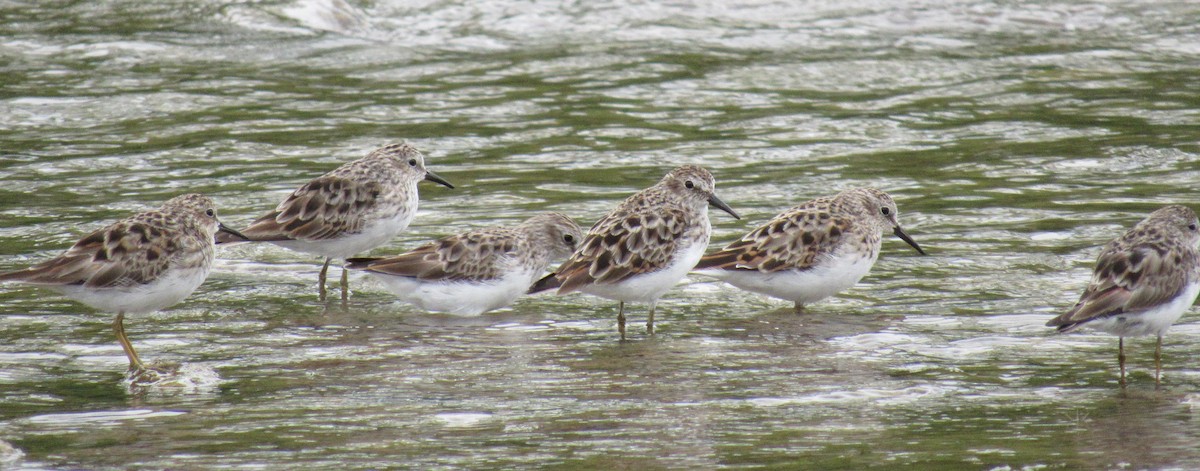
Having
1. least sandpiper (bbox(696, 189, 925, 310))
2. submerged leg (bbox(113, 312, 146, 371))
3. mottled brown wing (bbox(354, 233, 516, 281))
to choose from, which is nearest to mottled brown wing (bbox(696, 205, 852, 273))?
least sandpiper (bbox(696, 189, 925, 310))

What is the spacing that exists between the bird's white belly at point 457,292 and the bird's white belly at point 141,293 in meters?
1.59

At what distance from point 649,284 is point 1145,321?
3381mm

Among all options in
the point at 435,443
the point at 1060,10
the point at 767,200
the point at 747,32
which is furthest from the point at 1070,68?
the point at 435,443

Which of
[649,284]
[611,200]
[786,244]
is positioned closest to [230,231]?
[649,284]

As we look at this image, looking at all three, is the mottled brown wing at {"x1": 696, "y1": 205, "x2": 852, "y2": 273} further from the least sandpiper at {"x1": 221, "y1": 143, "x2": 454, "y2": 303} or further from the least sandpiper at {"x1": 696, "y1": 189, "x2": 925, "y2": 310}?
the least sandpiper at {"x1": 221, "y1": 143, "x2": 454, "y2": 303}

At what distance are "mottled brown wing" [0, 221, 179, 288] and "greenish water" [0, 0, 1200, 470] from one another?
575mm

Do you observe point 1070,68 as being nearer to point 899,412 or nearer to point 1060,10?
point 1060,10

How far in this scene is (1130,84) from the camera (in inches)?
800

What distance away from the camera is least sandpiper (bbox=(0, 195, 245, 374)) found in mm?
9961

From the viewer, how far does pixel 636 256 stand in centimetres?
1123

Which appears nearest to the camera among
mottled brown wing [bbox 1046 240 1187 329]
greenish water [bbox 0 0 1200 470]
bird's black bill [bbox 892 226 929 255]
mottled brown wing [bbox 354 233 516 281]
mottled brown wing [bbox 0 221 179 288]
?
greenish water [bbox 0 0 1200 470]

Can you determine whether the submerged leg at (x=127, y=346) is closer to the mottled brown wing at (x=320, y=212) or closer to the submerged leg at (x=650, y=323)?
the mottled brown wing at (x=320, y=212)

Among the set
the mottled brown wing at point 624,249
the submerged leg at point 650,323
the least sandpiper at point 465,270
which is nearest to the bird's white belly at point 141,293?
the least sandpiper at point 465,270

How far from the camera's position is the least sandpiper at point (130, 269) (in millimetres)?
9961
